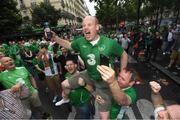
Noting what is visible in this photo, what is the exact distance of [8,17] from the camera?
31.7 m

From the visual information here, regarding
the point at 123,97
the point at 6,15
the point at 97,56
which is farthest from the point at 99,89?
→ the point at 6,15

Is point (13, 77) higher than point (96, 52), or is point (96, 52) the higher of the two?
point (96, 52)

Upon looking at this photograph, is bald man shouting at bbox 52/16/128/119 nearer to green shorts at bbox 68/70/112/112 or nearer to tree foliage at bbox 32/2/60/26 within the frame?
green shorts at bbox 68/70/112/112

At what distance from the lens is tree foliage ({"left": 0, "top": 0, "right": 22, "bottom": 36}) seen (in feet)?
103

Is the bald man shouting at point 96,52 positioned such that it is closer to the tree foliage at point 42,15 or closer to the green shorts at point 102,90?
the green shorts at point 102,90

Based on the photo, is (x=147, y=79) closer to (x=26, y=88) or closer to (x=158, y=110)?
(x=26, y=88)

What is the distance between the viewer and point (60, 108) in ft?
25.1

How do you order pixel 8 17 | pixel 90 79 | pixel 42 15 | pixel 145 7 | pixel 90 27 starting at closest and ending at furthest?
pixel 90 27, pixel 90 79, pixel 8 17, pixel 145 7, pixel 42 15

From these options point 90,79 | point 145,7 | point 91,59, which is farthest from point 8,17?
point 91,59

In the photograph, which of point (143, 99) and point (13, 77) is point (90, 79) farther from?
point (143, 99)

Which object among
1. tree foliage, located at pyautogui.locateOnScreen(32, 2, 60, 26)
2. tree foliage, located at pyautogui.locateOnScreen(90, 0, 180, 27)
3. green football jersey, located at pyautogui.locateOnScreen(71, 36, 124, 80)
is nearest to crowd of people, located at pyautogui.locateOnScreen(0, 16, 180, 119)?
green football jersey, located at pyautogui.locateOnScreen(71, 36, 124, 80)

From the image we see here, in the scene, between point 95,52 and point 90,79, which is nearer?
point 95,52

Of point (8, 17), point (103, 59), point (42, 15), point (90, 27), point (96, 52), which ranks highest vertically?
point (90, 27)

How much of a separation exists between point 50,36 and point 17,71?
42.3 inches
